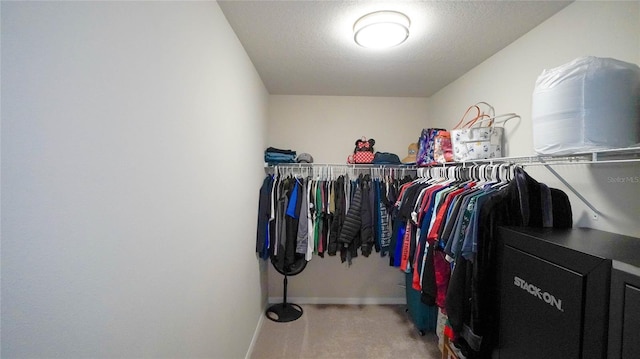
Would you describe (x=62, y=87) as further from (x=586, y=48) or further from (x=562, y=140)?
(x=586, y=48)

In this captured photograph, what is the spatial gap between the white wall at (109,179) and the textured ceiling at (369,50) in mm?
410

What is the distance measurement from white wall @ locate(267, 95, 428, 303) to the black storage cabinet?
76.8 inches

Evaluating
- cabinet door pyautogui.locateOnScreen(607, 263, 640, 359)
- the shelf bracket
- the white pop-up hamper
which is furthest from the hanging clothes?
cabinet door pyautogui.locateOnScreen(607, 263, 640, 359)

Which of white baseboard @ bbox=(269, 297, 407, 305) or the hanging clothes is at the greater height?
the hanging clothes

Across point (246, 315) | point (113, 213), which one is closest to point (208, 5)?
point (113, 213)

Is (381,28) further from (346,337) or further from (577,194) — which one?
(346,337)

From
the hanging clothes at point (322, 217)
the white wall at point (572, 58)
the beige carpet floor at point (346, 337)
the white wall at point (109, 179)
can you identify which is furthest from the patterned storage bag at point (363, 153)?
the beige carpet floor at point (346, 337)

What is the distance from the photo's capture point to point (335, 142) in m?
2.89

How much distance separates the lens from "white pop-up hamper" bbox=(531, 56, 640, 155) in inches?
34.5

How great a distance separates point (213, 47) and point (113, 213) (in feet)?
3.44

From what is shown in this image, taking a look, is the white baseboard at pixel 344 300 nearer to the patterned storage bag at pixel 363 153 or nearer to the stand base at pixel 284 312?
Result: the stand base at pixel 284 312

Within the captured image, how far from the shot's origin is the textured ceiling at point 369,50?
1.34m

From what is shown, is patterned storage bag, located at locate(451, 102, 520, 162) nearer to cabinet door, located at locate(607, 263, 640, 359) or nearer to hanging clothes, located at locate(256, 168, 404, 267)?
hanging clothes, located at locate(256, 168, 404, 267)

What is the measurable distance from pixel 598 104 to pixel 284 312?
2892mm
